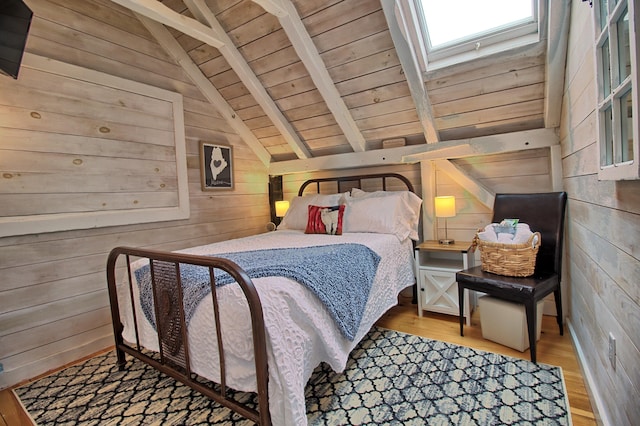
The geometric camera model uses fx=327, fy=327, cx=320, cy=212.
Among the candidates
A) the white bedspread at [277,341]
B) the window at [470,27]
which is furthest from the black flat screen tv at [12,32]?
the window at [470,27]

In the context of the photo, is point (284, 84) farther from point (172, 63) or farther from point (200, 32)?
point (172, 63)

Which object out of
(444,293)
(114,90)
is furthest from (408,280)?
(114,90)

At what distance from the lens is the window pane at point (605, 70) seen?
116cm

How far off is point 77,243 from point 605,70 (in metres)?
3.15

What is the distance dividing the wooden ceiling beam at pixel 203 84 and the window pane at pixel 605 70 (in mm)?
3120

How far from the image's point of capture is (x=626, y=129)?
103cm

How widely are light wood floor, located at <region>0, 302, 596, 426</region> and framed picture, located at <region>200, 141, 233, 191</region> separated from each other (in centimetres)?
208

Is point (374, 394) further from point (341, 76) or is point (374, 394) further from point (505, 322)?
point (341, 76)

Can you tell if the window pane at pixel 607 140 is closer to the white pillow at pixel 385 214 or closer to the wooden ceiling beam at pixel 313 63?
the white pillow at pixel 385 214

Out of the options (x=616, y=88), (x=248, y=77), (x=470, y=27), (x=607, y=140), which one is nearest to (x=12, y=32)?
(x=248, y=77)

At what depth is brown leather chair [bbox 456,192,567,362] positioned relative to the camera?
1966 millimetres

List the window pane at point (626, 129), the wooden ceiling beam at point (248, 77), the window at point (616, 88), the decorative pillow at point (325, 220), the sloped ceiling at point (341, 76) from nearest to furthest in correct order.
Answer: the window at point (616, 88) < the window pane at point (626, 129) < the sloped ceiling at point (341, 76) < the wooden ceiling beam at point (248, 77) < the decorative pillow at point (325, 220)

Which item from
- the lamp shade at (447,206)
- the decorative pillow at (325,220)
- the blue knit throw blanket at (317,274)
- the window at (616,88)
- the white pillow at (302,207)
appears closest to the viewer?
the window at (616,88)

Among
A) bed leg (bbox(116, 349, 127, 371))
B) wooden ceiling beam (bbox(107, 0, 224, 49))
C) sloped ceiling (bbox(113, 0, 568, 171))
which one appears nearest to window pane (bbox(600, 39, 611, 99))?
sloped ceiling (bbox(113, 0, 568, 171))
